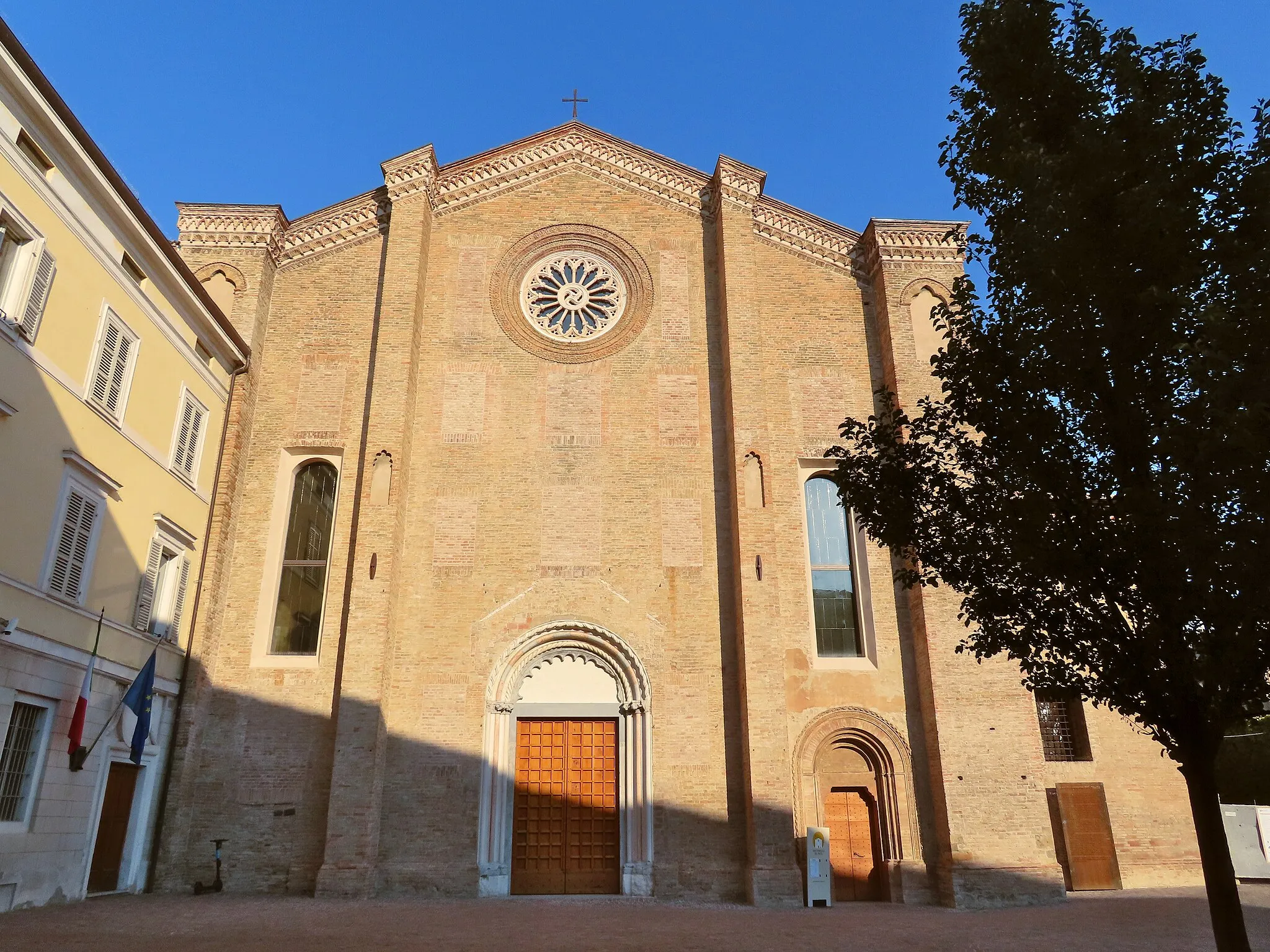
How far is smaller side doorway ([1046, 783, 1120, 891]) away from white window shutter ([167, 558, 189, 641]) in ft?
47.5

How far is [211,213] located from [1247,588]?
17194 millimetres

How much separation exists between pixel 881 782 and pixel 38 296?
1334 centimetres

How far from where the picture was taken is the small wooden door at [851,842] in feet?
44.9

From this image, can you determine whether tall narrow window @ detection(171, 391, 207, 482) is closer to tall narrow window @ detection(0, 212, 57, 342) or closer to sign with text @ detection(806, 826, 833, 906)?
tall narrow window @ detection(0, 212, 57, 342)

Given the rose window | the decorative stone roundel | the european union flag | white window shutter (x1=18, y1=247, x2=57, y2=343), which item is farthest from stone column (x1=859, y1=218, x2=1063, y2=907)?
white window shutter (x1=18, y1=247, x2=57, y2=343)

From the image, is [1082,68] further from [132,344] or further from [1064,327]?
[132,344]

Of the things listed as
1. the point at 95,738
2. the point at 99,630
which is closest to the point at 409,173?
the point at 99,630

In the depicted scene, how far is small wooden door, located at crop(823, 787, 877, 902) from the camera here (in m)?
13.7

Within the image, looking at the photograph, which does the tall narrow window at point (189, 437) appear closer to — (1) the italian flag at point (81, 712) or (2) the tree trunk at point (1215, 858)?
(1) the italian flag at point (81, 712)

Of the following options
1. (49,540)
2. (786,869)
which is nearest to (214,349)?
(49,540)

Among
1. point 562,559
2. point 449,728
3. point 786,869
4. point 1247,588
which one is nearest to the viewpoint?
point 1247,588

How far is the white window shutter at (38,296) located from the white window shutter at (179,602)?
4.71m

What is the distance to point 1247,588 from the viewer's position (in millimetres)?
5840

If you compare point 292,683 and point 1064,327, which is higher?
point 1064,327
